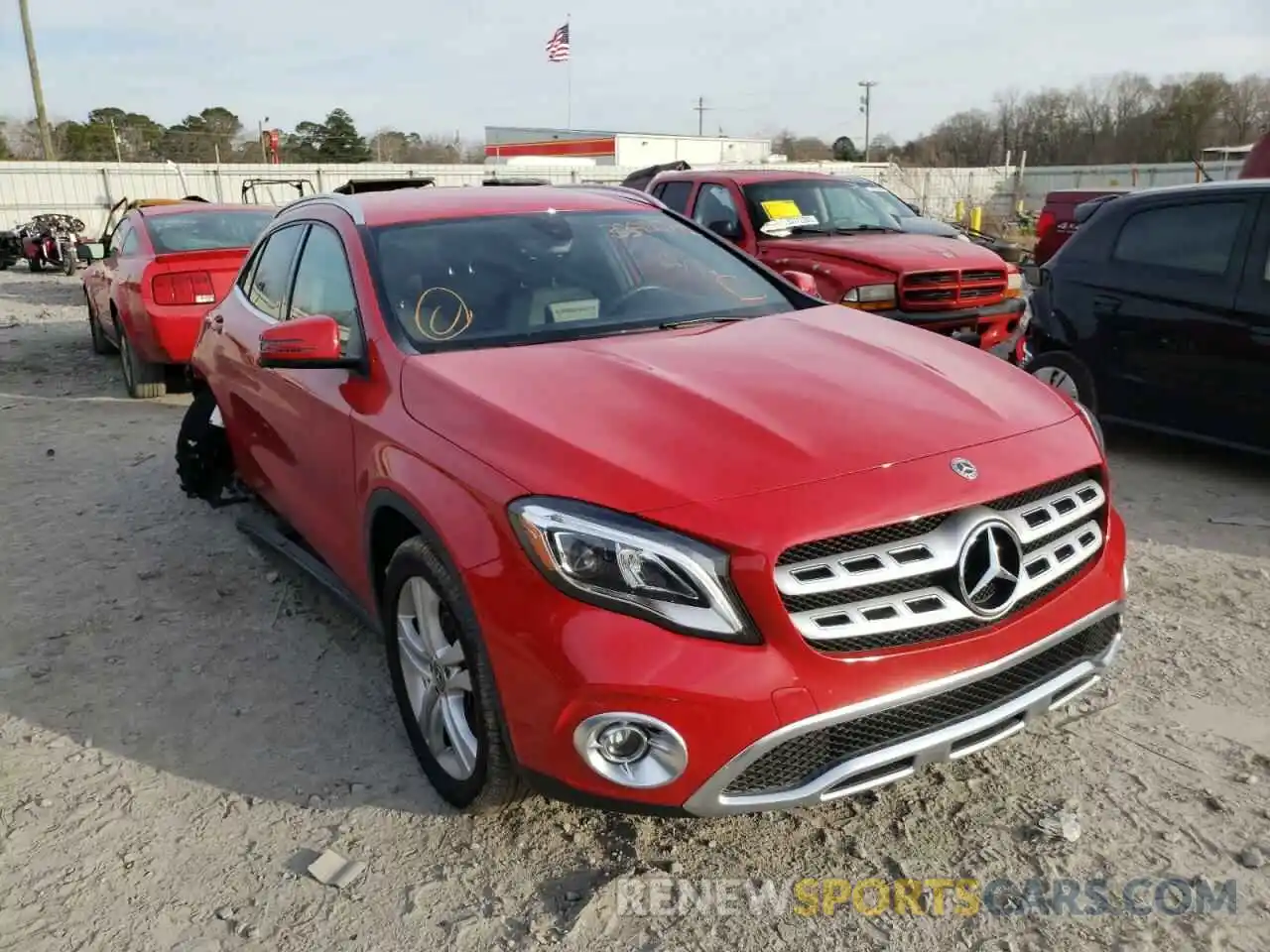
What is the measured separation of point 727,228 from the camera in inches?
353

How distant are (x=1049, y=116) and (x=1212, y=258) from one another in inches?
3518

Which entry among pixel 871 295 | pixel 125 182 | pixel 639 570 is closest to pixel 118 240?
pixel 871 295

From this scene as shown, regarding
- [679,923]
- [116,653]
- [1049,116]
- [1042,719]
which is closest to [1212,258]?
[1042,719]

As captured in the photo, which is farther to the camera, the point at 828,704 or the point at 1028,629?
the point at 1028,629

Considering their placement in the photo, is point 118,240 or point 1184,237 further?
point 118,240

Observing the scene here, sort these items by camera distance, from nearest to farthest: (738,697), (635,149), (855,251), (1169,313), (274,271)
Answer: (738,697) → (274,271) → (1169,313) → (855,251) → (635,149)

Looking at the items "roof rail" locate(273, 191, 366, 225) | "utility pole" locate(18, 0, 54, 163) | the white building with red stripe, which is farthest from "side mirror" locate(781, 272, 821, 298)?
the white building with red stripe

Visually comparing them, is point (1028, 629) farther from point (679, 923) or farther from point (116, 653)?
point (116, 653)

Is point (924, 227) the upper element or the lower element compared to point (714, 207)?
lower

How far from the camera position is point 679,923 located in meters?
2.47

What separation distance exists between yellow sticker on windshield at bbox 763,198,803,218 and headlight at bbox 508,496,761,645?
277 inches

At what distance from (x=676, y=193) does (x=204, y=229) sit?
4.24 metres

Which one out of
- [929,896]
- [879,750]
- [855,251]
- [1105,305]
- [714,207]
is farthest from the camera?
[714,207]

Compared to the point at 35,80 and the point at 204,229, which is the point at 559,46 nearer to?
the point at 35,80
